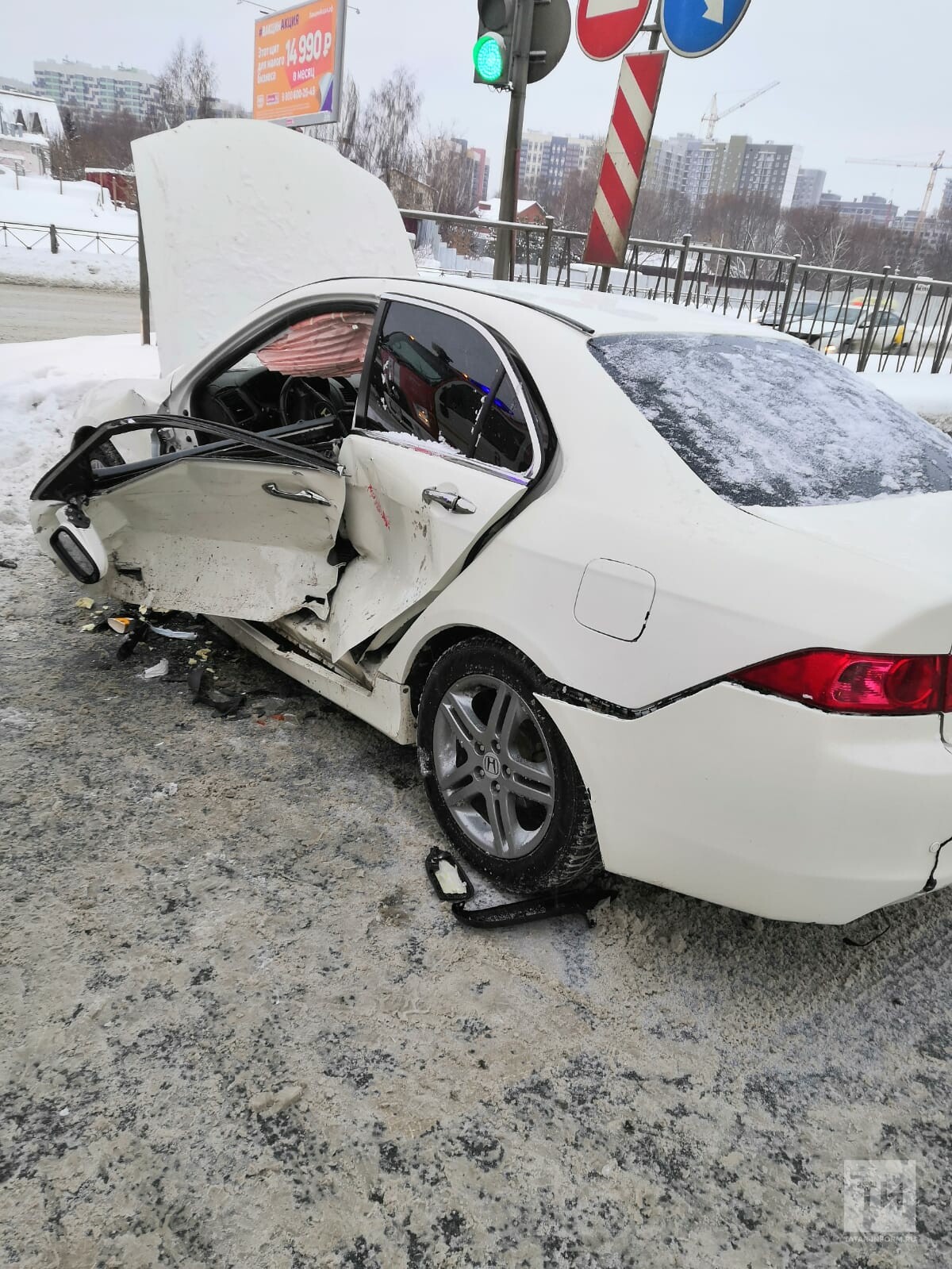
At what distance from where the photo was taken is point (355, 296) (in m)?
3.09

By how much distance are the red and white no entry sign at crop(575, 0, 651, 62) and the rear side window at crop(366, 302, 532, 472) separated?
3.99m

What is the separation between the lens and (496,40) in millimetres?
5738

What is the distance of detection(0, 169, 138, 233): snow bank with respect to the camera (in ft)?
103

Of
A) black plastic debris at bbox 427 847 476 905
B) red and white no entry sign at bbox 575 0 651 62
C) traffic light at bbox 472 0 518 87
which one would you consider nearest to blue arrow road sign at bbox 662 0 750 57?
red and white no entry sign at bbox 575 0 651 62

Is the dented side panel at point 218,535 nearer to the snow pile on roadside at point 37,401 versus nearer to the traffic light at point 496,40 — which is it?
the snow pile on roadside at point 37,401

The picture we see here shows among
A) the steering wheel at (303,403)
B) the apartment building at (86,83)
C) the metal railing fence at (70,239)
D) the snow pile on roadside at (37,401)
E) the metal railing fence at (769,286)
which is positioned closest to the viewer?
the steering wheel at (303,403)

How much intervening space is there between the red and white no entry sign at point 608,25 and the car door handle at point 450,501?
4598 millimetres

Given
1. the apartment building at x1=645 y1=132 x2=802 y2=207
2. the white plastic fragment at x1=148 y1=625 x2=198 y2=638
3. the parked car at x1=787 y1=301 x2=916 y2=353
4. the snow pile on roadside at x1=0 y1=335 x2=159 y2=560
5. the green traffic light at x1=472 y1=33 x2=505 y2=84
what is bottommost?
the white plastic fragment at x1=148 y1=625 x2=198 y2=638

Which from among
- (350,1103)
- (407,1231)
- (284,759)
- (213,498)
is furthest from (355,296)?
(407,1231)

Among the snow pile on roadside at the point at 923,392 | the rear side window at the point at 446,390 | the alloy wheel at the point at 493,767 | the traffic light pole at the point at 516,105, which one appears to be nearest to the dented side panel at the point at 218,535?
the rear side window at the point at 446,390

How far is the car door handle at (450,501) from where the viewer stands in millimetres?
2424

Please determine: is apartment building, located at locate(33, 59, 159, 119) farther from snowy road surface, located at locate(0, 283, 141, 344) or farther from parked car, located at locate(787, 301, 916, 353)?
parked car, located at locate(787, 301, 916, 353)

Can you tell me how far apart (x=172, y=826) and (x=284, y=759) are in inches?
20.0

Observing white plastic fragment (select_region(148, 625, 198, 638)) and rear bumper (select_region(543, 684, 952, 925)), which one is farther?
white plastic fragment (select_region(148, 625, 198, 638))
